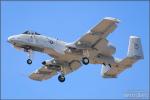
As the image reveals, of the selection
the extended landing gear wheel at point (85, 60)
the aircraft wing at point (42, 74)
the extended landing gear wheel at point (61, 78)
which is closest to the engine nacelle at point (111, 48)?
the extended landing gear wheel at point (85, 60)

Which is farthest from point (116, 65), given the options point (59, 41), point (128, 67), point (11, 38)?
point (11, 38)

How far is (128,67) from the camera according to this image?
76000 mm

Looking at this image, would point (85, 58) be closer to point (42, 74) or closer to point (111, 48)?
point (111, 48)

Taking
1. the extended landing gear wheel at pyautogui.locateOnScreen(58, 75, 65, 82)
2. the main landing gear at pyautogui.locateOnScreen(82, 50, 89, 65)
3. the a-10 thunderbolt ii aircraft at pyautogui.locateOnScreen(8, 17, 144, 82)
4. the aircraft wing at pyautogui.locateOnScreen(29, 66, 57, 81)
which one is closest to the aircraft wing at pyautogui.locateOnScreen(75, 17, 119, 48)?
the a-10 thunderbolt ii aircraft at pyautogui.locateOnScreen(8, 17, 144, 82)

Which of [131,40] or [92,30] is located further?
[131,40]

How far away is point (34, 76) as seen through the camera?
258 feet

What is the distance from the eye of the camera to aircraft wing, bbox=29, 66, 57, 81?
255 feet

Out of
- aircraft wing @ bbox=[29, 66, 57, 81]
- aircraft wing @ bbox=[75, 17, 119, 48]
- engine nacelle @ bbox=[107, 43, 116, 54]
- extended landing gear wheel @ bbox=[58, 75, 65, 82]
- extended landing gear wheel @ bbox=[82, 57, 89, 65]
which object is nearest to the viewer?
aircraft wing @ bbox=[75, 17, 119, 48]

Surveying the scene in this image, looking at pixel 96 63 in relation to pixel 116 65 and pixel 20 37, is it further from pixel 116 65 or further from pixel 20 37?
pixel 20 37

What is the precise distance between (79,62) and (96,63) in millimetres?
1987

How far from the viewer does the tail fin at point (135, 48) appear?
247 feet

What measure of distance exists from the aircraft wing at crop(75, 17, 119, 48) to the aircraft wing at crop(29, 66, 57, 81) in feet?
24.7

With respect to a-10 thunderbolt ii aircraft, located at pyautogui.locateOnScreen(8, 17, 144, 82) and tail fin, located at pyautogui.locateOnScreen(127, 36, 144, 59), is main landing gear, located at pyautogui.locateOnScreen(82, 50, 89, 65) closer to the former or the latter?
a-10 thunderbolt ii aircraft, located at pyautogui.locateOnScreen(8, 17, 144, 82)

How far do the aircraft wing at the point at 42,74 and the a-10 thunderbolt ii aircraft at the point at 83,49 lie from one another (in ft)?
1.83
